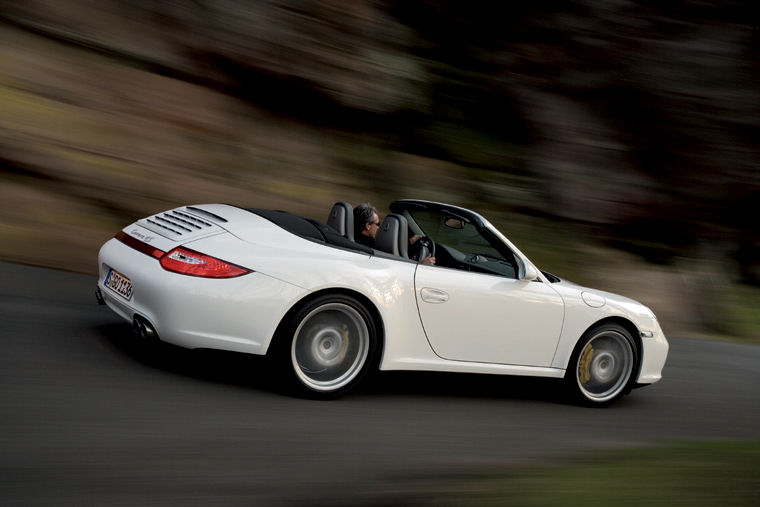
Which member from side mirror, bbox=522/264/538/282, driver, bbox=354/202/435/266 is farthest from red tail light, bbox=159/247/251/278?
side mirror, bbox=522/264/538/282

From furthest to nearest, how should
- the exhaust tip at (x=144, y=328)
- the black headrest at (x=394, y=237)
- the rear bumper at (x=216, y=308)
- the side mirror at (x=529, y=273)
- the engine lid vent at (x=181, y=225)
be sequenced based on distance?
the side mirror at (x=529, y=273) < the black headrest at (x=394, y=237) < the engine lid vent at (x=181, y=225) < the exhaust tip at (x=144, y=328) < the rear bumper at (x=216, y=308)

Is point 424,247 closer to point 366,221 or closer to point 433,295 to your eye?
point 433,295

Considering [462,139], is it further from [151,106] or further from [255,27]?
[151,106]

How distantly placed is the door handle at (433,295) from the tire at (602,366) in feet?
4.36

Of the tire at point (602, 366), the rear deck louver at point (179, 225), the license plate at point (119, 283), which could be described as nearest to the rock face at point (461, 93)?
the rear deck louver at point (179, 225)

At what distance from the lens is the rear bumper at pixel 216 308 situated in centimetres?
463

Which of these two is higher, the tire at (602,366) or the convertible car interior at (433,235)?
the convertible car interior at (433,235)

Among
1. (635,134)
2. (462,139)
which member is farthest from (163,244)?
(635,134)

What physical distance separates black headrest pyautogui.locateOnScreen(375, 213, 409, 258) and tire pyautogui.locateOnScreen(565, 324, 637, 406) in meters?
1.58

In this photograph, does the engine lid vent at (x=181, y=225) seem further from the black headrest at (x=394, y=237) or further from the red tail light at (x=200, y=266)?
the black headrest at (x=394, y=237)

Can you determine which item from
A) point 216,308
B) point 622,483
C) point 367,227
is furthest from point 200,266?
point 622,483

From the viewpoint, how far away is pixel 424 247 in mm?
5590

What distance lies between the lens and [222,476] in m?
3.64

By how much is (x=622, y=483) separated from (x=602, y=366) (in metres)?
2.37
